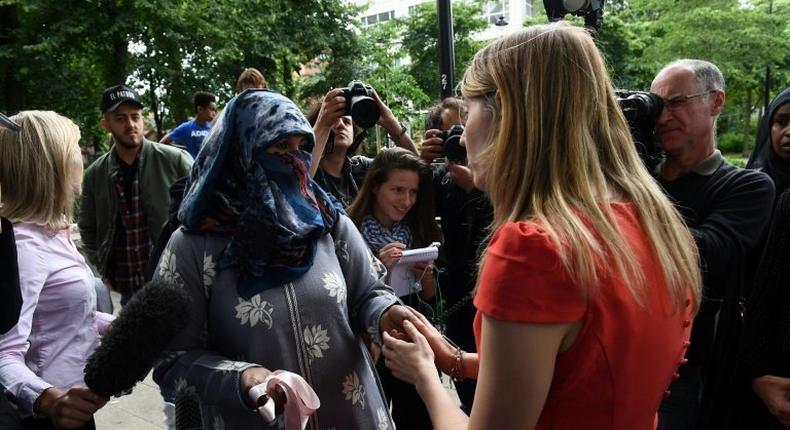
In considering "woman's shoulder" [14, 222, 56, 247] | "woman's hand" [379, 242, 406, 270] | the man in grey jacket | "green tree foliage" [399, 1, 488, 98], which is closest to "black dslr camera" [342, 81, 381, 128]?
"woman's hand" [379, 242, 406, 270]

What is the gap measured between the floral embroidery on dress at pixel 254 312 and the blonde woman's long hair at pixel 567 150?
84cm

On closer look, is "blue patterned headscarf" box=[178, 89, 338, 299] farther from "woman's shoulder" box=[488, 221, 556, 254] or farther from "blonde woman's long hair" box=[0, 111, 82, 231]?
"woman's shoulder" box=[488, 221, 556, 254]

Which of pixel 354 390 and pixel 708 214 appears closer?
pixel 354 390

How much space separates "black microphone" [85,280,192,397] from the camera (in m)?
1.55

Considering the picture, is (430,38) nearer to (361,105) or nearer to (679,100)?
(361,105)

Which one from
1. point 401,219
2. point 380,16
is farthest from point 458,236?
point 380,16

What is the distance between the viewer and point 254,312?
1805mm

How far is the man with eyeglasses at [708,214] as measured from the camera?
7.49 feet

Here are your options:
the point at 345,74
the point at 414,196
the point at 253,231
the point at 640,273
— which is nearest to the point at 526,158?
the point at 640,273

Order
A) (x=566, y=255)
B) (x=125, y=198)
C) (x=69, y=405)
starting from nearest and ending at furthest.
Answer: (x=566, y=255), (x=69, y=405), (x=125, y=198)

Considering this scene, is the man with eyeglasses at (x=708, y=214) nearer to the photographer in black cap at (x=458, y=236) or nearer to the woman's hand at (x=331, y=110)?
the photographer in black cap at (x=458, y=236)

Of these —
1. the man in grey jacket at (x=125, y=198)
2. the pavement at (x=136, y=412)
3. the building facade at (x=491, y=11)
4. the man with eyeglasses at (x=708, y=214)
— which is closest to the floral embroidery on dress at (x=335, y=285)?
the man with eyeglasses at (x=708, y=214)

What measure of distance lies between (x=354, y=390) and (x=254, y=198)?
0.69 metres

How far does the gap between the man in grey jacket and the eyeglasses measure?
3.09m
